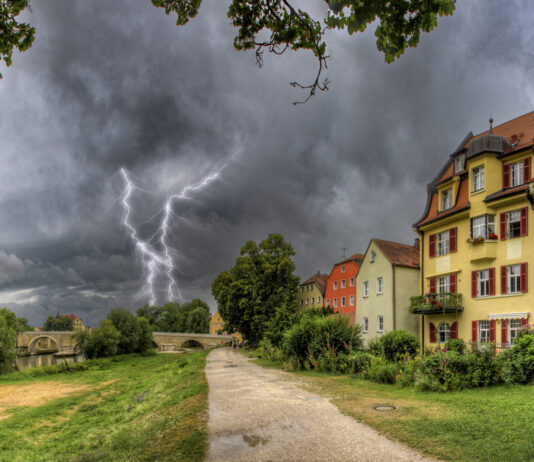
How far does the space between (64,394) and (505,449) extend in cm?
2795

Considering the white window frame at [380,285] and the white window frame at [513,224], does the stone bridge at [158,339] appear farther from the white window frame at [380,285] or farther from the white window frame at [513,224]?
the white window frame at [513,224]

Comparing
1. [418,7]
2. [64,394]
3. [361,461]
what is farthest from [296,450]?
[64,394]

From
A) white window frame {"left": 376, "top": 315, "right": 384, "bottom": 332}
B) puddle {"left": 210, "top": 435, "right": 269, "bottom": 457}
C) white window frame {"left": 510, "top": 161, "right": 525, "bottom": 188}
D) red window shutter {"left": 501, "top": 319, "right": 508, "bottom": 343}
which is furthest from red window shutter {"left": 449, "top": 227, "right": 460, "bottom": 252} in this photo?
puddle {"left": 210, "top": 435, "right": 269, "bottom": 457}

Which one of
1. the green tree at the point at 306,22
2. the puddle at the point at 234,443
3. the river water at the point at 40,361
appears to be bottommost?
the river water at the point at 40,361

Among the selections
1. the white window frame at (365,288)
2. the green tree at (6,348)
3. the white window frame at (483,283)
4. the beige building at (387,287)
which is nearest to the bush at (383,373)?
the white window frame at (483,283)

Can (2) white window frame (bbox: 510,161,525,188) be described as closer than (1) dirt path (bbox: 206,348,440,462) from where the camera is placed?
No

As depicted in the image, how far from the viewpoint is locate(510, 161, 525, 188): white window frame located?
69.2 feet

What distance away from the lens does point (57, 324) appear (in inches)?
7421

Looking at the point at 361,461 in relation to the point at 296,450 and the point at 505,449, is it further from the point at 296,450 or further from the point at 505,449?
the point at 505,449

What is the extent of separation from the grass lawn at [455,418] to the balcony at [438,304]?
39.2ft

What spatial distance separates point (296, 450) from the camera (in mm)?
6625

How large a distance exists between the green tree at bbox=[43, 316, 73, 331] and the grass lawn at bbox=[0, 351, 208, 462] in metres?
176

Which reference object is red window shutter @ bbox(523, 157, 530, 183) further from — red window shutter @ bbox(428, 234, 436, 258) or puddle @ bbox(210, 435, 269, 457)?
puddle @ bbox(210, 435, 269, 457)

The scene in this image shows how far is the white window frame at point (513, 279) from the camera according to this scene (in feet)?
67.2
